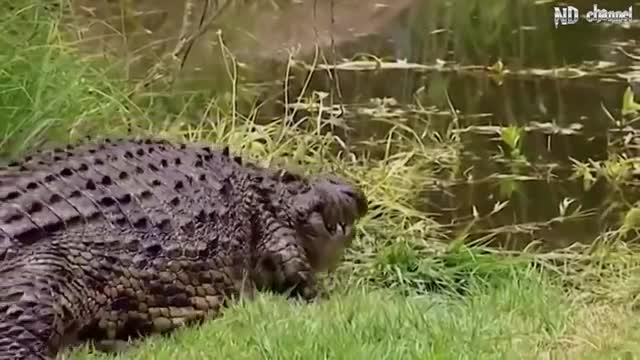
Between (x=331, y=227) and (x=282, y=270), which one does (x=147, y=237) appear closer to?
(x=282, y=270)

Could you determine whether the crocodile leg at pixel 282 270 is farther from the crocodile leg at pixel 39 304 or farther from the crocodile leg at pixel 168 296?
the crocodile leg at pixel 39 304

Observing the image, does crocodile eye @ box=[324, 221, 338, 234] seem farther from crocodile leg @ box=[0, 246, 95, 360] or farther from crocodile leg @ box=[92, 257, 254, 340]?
crocodile leg @ box=[0, 246, 95, 360]

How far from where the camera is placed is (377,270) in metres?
3.70

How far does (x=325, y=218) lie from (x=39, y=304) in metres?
1.24

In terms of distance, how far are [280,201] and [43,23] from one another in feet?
3.55

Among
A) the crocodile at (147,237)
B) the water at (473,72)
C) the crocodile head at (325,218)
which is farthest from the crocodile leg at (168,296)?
the water at (473,72)

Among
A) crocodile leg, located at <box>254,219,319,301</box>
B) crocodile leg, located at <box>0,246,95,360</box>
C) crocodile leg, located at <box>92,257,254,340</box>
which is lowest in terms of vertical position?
crocodile leg, located at <box>254,219,319,301</box>

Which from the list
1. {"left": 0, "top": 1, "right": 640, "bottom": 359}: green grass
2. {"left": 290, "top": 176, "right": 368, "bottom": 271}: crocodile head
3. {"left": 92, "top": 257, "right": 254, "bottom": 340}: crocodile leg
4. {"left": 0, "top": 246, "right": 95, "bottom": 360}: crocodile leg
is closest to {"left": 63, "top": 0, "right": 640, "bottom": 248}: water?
{"left": 0, "top": 1, "right": 640, "bottom": 359}: green grass

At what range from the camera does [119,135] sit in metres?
4.25

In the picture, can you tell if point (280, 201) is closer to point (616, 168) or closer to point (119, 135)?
point (119, 135)

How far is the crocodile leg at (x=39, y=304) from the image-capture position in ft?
8.36

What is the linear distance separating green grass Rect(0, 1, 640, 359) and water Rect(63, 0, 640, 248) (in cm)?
21

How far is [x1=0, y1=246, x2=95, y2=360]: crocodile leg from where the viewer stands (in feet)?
8.36

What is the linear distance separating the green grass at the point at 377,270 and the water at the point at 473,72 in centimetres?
21
